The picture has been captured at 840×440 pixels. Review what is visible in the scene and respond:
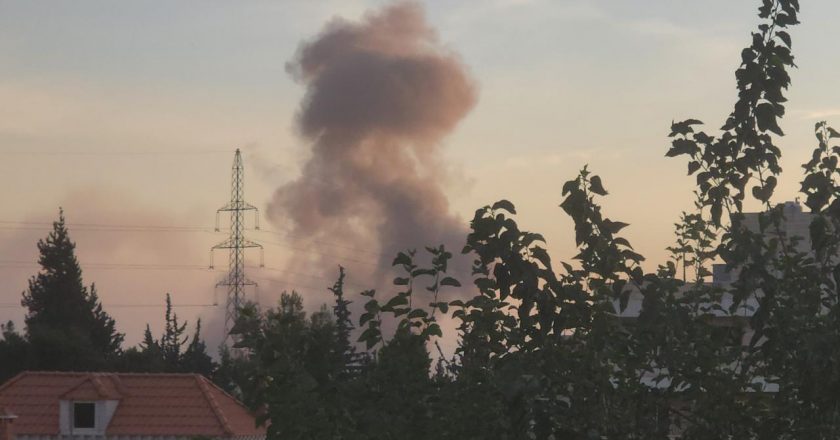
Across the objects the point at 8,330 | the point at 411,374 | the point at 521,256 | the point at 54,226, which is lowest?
the point at 411,374

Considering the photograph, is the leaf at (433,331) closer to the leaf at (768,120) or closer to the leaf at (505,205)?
the leaf at (505,205)

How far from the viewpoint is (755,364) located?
8.67 m

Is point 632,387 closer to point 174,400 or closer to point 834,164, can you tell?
point 834,164

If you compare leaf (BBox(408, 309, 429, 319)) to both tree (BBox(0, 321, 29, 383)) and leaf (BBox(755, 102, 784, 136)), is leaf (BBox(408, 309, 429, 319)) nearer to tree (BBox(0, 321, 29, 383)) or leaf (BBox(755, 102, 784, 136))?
leaf (BBox(755, 102, 784, 136))

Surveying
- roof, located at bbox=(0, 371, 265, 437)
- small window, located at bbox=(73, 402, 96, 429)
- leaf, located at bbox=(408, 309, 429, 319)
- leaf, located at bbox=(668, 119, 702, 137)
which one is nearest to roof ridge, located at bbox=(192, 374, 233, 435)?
roof, located at bbox=(0, 371, 265, 437)

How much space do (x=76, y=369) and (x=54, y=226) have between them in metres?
26.0

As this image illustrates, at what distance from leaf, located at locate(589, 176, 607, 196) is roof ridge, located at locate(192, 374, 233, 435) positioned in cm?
5437

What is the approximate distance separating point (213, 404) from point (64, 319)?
50641 mm

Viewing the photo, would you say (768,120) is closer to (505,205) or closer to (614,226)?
(614,226)

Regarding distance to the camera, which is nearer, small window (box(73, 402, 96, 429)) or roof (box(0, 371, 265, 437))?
roof (box(0, 371, 265, 437))

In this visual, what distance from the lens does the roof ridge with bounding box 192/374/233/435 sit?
6152 cm

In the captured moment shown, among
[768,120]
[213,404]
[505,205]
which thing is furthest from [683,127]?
[213,404]

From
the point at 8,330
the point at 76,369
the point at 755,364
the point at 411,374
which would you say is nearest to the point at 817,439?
the point at 755,364

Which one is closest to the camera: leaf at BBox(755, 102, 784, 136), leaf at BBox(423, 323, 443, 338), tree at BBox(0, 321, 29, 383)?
leaf at BBox(755, 102, 784, 136)
